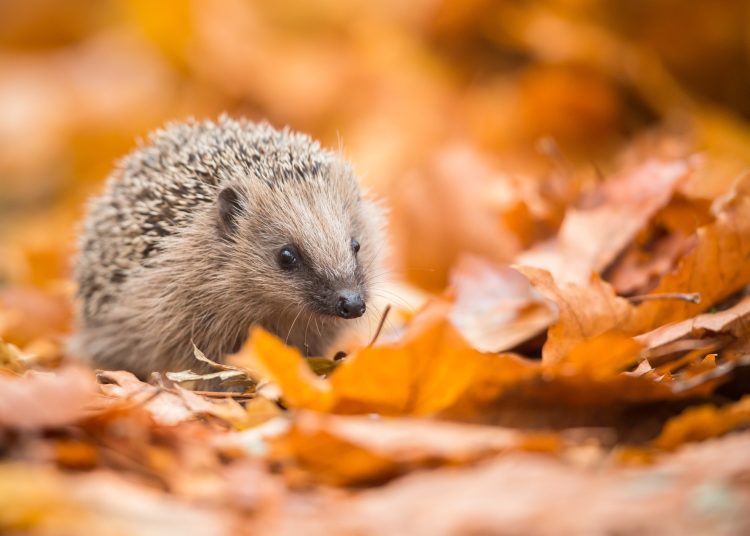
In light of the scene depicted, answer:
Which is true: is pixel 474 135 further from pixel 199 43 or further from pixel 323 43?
pixel 199 43

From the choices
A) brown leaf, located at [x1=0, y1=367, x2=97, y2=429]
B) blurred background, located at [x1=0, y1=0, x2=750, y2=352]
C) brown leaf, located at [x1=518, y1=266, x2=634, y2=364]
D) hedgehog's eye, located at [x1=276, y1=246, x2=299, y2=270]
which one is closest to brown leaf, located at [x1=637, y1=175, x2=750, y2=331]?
brown leaf, located at [x1=518, y1=266, x2=634, y2=364]

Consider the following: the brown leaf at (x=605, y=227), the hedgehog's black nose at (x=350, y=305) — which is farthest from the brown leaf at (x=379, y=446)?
the brown leaf at (x=605, y=227)

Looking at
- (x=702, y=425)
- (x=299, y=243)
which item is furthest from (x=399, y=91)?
(x=702, y=425)

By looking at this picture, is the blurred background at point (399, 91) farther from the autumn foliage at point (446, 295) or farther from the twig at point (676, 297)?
the twig at point (676, 297)

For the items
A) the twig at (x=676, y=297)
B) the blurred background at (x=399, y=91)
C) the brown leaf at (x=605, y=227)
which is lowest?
the twig at (x=676, y=297)

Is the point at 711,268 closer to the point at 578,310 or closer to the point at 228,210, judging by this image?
the point at 578,310

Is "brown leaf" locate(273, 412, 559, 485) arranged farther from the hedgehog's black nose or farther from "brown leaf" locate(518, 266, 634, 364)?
the hedgehog's black nose

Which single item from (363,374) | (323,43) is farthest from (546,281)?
(323,43)
